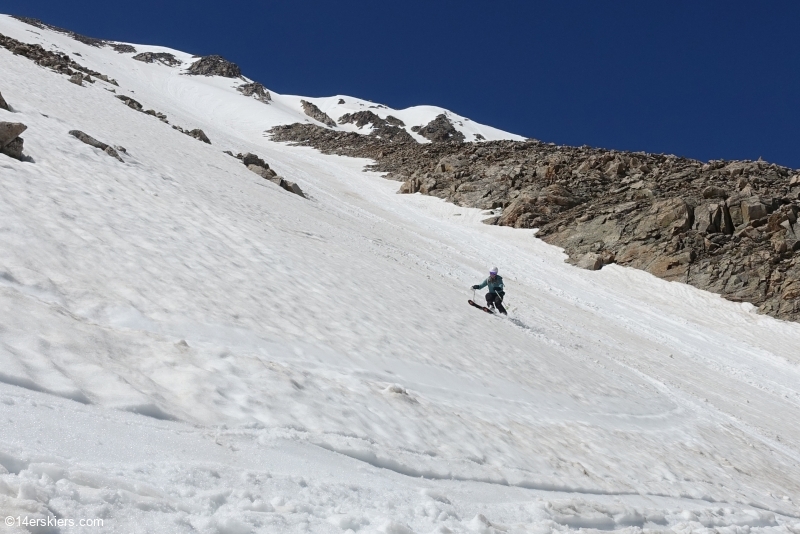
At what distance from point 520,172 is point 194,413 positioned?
37.2 m

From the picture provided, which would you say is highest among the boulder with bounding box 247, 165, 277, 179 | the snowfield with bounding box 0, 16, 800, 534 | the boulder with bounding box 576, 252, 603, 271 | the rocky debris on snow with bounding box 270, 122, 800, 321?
the rocky debris on snow with bounding box 270, 122, 800, 321

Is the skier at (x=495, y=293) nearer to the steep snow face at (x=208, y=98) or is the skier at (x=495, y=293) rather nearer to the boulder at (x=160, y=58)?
the steep snow face at (x=208, y=98)

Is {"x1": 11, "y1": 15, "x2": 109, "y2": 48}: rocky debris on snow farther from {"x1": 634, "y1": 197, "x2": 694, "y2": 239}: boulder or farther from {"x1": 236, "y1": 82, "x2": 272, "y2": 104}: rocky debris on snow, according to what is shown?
{"x1": 634, "y1": 197, "x2": 694, "y2": 239}: boulder

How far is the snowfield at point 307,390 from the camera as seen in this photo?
3523 millimetres

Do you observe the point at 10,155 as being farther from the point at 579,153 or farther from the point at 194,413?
the point at 579,153

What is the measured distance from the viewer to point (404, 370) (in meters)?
7.51

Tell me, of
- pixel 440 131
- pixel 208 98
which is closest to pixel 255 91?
pixel 208 98

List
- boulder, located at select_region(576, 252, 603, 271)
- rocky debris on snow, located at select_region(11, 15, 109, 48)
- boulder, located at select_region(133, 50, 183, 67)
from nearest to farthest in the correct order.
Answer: boulder, located at select_region(576, 252, 603, 271)
rocky debris on snow, located at select_region(11, 15, 109, 48)
boulder, located at select_region(133, 50, 183, 67)

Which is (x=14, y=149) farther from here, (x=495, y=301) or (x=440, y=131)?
(x=440, y=131)

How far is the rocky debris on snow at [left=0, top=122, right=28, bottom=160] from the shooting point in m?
10.1

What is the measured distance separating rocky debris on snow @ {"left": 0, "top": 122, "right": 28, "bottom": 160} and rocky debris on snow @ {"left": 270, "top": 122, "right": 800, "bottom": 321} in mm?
23026

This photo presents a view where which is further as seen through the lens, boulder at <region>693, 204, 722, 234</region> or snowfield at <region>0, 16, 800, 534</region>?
boulder at <region>693, 204, 722, 234</region>

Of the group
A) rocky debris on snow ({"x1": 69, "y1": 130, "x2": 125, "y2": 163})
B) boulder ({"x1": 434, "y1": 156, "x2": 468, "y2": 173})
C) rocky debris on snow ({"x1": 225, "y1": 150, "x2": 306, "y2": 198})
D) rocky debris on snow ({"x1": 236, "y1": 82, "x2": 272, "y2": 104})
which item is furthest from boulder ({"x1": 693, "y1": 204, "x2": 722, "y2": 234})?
rocky debris on snow ({"x1": 236, "y1": 82, "x2": 272, "y2": 104})

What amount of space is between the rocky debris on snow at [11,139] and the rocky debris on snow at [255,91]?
295 feet
